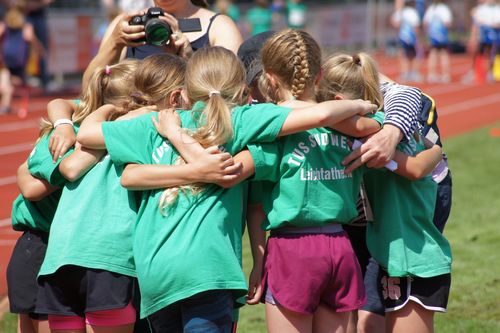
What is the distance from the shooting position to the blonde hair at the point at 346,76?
3928mm

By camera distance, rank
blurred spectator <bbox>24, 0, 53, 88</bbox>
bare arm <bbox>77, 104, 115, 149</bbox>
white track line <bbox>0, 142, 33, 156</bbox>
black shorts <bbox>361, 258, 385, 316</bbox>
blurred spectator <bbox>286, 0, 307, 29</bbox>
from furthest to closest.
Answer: blurred spectator <bbox>286, 0, 307, 29</bbox> < blurred spectator <bbox>24, 0, 53, 88</bbox> < white track line <bbox>0, 142, 33, 156</bbox> < black shorts <bbox>361, 258, 385, 316</bbox> < bare arm <bbox>77, 104, 115, 149</bbox>

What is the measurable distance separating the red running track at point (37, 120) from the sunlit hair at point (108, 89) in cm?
309

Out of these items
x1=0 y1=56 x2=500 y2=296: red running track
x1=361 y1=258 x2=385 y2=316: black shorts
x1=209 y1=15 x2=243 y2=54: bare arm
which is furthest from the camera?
x1=0 y1=56 x2=500 y2=296: red running track

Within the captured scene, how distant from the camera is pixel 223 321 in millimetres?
3537

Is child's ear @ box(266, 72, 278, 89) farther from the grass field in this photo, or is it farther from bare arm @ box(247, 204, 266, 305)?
the grass field

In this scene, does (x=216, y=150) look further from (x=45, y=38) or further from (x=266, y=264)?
(x=45, y=38)

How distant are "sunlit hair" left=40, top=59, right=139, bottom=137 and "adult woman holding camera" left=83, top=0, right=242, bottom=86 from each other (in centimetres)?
46

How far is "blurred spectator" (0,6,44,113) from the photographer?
16609mm

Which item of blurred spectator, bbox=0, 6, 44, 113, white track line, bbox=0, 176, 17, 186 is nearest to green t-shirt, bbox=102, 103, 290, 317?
white track line, bbox=0, 176, 17, 186

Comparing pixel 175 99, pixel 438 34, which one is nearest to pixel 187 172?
pixel 175 99

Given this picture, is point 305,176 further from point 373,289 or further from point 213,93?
point 373,289

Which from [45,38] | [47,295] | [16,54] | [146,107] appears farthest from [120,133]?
[45,38]

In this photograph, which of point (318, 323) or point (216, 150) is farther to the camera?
point (318, 323)

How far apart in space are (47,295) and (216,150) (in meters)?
0.99
